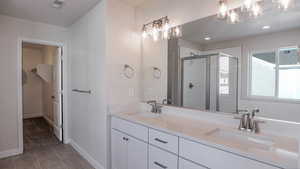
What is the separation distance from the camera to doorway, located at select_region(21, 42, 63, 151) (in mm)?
3482

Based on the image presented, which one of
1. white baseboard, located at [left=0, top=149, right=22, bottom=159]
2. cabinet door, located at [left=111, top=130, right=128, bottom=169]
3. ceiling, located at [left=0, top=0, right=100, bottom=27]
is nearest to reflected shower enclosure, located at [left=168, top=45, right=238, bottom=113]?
cabinet door, located at [left=111, top=130, right=128, bottom=169]

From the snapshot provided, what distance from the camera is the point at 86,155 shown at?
2734 mm

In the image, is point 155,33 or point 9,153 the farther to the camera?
point 9,153

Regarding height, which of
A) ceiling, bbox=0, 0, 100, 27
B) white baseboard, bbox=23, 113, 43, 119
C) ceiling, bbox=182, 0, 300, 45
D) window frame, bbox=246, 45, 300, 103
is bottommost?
white baseboard, bbox=23, 113, 43, 119

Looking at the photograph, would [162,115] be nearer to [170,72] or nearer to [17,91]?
[170,72]

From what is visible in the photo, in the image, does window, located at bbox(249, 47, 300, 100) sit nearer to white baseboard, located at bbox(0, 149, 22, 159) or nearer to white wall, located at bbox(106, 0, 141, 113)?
white wall, located at bbox(106, 0, 141, 113)

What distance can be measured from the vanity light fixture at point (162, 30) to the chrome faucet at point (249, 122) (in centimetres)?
122

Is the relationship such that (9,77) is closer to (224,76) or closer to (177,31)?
(177,31)

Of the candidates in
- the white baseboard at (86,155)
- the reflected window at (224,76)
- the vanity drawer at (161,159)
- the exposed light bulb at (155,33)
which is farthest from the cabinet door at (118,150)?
the exposed light bulb at (155,33)

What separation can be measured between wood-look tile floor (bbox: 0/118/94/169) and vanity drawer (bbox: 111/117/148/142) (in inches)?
37.5

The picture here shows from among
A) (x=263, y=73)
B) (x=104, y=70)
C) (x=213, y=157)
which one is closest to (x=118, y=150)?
(x=104, y=70)

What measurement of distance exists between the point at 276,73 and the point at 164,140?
118cm

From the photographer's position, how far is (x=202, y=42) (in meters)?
1.91

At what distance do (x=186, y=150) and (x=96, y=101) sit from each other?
63.3 inches
